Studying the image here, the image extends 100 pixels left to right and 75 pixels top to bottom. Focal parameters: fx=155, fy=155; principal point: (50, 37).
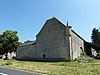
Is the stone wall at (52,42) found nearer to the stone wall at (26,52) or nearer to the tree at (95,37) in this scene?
the stone wall at (26,52)

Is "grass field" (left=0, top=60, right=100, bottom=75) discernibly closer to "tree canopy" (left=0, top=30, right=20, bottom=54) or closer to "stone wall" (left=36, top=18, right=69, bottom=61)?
"stone wall" (left=36, top=18, right=69, bottom=61)

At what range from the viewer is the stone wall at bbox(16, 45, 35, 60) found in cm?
4192

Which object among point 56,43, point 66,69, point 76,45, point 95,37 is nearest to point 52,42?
point 56,43

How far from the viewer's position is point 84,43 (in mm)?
43219

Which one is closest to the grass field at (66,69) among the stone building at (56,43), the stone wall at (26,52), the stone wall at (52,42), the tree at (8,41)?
the stone building at (56,43)

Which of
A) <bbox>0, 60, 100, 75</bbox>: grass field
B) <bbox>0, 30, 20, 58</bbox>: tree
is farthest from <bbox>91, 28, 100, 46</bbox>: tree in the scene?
<bbox>0, 60, 100, 75</bbox>: grass field

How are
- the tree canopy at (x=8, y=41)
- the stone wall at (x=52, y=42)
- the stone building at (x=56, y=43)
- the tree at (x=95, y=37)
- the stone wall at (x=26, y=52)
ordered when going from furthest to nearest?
1. the tree at (x=95, y=37)
2. the tree canopy at (x=8, y=41)
3. the stone wall at (x=26, y=52)
4. the stone wall at (x=52, y=42)
5. the stone building at (x=56, y=43)

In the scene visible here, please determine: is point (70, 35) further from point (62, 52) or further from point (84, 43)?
point (84, 43)

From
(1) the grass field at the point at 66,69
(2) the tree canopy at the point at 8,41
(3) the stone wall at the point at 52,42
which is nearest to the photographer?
(1) the grass field at the point at 66,69

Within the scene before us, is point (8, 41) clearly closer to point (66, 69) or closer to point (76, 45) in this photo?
point (76, 45)

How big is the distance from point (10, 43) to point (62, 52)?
96.6ft

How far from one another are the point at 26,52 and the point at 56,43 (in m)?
12.3

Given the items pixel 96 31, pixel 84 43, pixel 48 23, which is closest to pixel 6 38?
pixel 48 23

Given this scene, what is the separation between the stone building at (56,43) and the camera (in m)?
34.4
